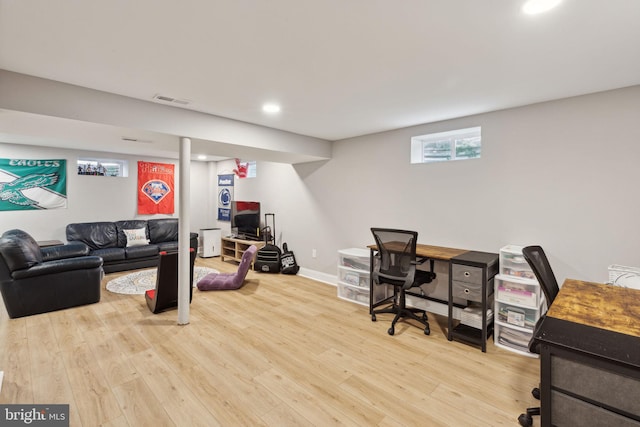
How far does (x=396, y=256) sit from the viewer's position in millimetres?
3186

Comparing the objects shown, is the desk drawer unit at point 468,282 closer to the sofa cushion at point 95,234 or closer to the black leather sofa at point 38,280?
the black leather sofa at point 38,280

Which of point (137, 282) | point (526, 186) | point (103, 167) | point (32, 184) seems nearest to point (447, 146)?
point (526, 186)

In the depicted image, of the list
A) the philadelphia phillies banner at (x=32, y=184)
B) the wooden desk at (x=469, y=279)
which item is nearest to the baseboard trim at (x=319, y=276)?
the wooden desk at (x=469, y=279)

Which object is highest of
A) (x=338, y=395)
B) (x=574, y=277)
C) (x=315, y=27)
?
(x=315, y=27)

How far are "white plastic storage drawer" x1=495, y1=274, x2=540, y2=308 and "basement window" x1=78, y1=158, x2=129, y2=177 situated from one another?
692 centimetres

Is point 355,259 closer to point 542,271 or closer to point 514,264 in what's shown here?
point 514,264

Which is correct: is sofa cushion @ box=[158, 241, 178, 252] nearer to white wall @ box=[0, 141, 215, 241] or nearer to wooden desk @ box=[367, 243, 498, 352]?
white wall @ box=[0, 141, 215, 241]

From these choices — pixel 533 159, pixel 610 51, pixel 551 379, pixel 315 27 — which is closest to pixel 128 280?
pixel 315 27

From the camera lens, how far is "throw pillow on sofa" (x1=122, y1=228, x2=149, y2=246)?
19.1 ft

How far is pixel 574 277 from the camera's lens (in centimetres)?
273

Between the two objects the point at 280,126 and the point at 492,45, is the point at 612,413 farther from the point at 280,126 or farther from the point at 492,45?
the point at 280,126

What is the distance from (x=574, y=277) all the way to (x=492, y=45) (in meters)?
2.26

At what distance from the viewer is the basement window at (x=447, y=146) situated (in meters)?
3.40

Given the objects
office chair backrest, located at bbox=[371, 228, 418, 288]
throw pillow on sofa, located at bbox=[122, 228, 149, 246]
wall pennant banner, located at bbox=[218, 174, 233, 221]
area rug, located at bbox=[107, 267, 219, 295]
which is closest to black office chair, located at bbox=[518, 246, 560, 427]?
office chair backrest, located at bbox=[371, 228, 418, 288]
